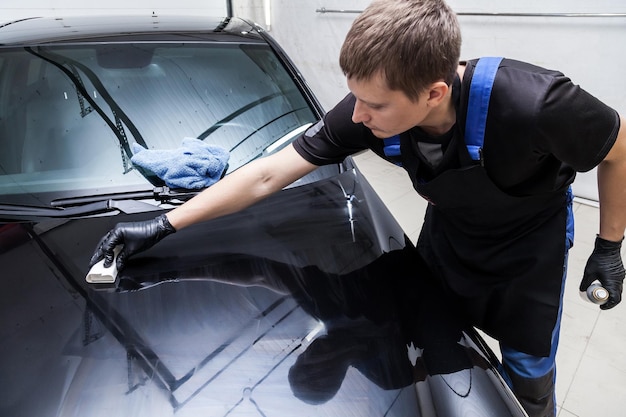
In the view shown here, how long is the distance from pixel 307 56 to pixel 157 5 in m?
1.49

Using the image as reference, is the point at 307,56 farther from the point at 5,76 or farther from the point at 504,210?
the point at 504,210

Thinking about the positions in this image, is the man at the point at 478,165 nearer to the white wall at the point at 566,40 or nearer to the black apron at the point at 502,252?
the black apron at the point at 502,252

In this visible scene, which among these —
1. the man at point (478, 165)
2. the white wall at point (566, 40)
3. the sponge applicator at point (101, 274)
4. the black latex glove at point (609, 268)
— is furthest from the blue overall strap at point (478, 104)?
the white wall at point (566, 40)

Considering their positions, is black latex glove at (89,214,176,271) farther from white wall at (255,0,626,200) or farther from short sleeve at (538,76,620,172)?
white wall at (255,0,626,200)

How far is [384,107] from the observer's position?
764mm

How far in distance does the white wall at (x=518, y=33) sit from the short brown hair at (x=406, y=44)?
2386mm

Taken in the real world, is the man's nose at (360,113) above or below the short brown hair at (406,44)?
below

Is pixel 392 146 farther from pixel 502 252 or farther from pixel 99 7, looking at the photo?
pixel 99 7

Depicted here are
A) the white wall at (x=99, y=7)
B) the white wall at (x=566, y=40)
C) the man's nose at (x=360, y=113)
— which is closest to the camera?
the man's nose at (x=360, y=113)

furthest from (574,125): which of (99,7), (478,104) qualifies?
(99,7)

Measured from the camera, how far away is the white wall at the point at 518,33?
8.19 ft

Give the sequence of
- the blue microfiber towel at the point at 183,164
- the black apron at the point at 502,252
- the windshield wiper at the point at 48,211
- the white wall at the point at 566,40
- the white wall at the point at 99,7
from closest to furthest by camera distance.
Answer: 1. the black apron at the point at 502,252
2. the windshield wiper at the point at 48,211
3. the blue microfiber towel at the point at 183,164
4. the white wall at the point at 566,40
5. the white wall at the point at 99,7

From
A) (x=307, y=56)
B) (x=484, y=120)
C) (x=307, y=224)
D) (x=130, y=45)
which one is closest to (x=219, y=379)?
(x=307, y=224)

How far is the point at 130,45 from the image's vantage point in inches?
57.2
